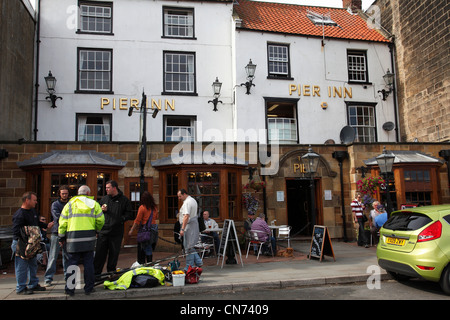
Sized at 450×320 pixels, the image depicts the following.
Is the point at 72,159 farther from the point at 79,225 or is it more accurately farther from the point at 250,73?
the point at 250,73

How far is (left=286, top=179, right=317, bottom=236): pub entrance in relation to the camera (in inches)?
628

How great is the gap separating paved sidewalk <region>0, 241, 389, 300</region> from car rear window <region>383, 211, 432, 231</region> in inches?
49.0

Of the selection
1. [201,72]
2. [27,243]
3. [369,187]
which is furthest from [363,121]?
[27,243]

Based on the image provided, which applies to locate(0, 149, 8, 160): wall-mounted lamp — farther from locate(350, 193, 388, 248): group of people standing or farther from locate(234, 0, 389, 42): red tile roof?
locate(350, 193, 388, 248): group of people standing

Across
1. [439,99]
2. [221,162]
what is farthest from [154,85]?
[439,99]

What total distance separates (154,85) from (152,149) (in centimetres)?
492

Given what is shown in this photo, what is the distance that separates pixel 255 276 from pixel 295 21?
1447 centimetres

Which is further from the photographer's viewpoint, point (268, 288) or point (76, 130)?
point (76, 130)

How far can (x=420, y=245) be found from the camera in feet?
22.2

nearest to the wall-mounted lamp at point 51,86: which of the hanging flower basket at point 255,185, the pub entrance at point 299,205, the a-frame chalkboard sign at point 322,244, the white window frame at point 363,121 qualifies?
the hanging flower basket at point 255,185

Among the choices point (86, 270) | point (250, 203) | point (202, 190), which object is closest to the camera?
point (86, 270)

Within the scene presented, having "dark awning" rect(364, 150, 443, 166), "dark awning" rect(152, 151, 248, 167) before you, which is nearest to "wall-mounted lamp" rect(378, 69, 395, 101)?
"dark awning" rect(364, 150, 443, 166)
